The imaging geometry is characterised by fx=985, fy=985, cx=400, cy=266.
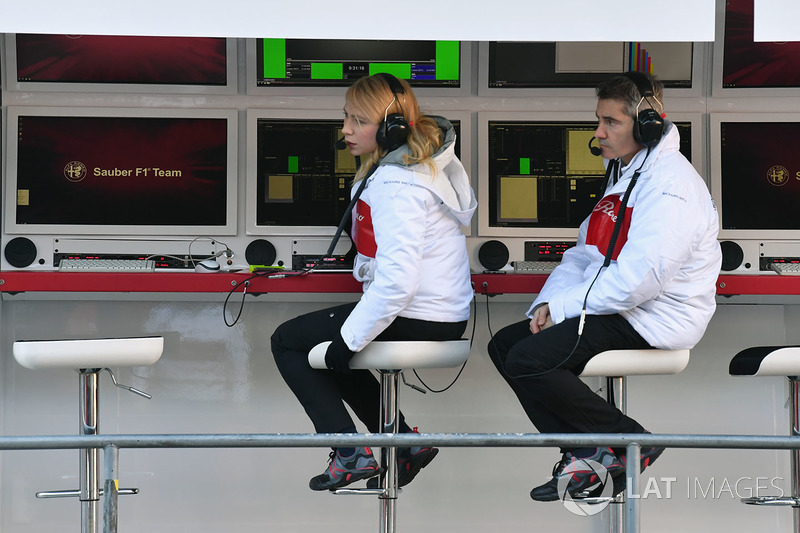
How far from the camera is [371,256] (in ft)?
9.96

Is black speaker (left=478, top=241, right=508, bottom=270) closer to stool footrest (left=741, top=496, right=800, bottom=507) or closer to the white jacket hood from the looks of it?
the white jacket hood

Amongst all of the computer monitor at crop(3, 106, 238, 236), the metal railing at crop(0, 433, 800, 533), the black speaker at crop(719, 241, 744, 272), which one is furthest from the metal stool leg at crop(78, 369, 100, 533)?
the black speaker at crop(719, 241, 744, 272)

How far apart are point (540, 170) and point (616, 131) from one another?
84cm

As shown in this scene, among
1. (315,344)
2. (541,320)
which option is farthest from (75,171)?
(541,320)

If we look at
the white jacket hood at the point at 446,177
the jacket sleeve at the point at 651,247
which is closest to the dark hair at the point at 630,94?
the jacket sleeve at the point at 651,247

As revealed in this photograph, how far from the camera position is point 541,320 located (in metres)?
2.91

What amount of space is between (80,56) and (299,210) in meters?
1.00

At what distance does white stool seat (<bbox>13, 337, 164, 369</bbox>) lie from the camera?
2.66 meters

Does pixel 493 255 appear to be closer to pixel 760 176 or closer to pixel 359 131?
pixel 359 131

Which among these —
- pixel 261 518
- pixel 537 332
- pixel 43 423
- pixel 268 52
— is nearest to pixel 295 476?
pixel 261 518

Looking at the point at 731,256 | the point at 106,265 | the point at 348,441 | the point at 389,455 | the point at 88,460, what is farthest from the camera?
the point at 731,256

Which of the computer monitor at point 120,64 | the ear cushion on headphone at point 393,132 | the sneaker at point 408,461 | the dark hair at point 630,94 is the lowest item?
the sneaker at point 408,461

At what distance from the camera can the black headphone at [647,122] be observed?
2.77 meters

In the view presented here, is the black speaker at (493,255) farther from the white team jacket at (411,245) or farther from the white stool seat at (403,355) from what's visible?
the white stool seat at (403,355)
